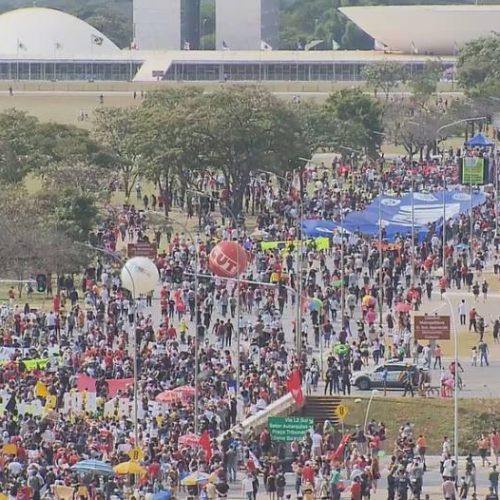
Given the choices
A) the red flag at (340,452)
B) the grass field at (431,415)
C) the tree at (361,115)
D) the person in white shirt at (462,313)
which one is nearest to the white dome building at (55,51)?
the tree at (361,115)

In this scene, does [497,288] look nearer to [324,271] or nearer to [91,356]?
[324,271]

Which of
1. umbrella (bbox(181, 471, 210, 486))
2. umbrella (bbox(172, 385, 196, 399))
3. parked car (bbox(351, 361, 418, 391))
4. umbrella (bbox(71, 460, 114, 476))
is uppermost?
umbrella (bbox(71, 460, 114, 476))

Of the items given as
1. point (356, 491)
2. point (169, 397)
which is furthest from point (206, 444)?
point (169, 397)

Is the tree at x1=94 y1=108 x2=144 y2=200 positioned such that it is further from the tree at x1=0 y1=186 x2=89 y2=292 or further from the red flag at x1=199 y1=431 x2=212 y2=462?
the red flag at x1=199 y1=431 x2=212 y2=462

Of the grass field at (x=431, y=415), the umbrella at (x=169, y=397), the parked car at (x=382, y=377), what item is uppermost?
the umbrella at (x=169, y=397)

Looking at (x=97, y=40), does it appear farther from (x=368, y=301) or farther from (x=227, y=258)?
(x=227, y=258)

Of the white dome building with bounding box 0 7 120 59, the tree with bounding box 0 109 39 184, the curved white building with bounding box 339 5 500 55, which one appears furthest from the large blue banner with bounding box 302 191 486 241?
the white dome building with bounding box 0 7 120 59

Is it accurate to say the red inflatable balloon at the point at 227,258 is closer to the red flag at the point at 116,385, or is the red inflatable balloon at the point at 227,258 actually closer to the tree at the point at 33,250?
the red flag at the point at 116,385
